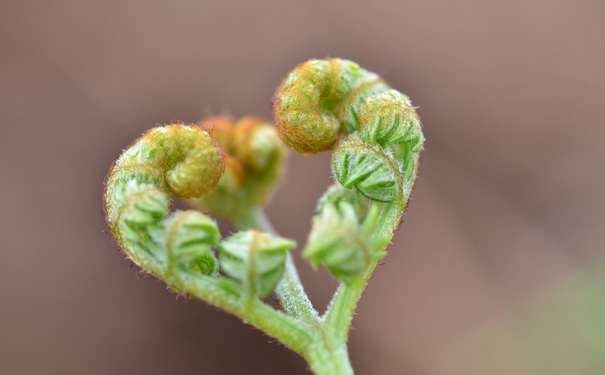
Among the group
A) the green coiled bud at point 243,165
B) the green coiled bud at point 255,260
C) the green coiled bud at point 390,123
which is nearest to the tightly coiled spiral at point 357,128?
the green coiled bud at point 390,123

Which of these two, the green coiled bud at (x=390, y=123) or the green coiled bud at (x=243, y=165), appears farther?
the green coiled bud at (x=243, y=165)

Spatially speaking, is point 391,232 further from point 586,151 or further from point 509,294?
point 586,151

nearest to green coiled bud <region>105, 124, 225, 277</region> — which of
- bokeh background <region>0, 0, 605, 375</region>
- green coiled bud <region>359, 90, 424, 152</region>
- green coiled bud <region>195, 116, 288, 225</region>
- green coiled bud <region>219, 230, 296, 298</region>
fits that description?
green coiled bud <region>219, 230, 296, 298</region>

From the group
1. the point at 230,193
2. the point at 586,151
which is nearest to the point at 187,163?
the point at 230,193

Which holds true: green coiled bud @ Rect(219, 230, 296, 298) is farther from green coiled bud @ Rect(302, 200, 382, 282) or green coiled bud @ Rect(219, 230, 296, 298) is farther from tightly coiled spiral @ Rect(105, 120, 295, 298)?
green coiled bud @ Rect(302, 200, 382, 282)

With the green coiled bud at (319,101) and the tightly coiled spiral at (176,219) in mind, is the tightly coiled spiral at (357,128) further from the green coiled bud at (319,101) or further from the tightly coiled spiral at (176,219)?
the tightly coiled spiral at (176,219)

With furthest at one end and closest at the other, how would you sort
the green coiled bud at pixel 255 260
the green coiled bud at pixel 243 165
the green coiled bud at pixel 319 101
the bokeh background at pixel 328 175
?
the bokeh background at pixel 328 175 → the green coiled bud at pixel 243 165 → the green coiled bud at pixel 319 101 → the green coiled bud at pixel 255 260
